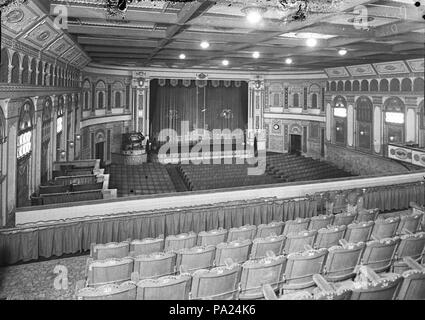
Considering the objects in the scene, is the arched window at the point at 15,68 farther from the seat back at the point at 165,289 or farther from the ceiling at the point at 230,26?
the seat back at the point at 165,289

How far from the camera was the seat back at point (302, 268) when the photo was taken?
18.0 feet

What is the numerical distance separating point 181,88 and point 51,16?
19445mm

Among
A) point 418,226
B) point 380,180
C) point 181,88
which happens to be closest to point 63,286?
point 418,226

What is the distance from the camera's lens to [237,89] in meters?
28.5

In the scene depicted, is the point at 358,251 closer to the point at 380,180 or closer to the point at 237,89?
the point at 380,180

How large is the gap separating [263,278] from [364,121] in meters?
18.2

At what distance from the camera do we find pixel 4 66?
311 inches

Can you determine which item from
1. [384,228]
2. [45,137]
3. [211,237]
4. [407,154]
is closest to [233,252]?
[211,237]

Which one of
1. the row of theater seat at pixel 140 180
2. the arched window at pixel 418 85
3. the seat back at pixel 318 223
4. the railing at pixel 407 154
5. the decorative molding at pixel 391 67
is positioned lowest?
the seat back at pixel 318 223

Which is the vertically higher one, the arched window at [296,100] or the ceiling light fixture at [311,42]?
the ceiling light fixture at [311,42]

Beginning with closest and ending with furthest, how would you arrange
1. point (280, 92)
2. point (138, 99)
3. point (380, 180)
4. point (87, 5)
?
point (87, 5) → point (380, 180) → point (138, 99) → point (280, 92)

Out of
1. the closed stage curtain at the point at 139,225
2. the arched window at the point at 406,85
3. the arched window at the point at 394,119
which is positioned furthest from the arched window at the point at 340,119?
the closed stage curtain at the point at 139,225

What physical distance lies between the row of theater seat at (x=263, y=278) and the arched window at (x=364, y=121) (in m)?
16.1
